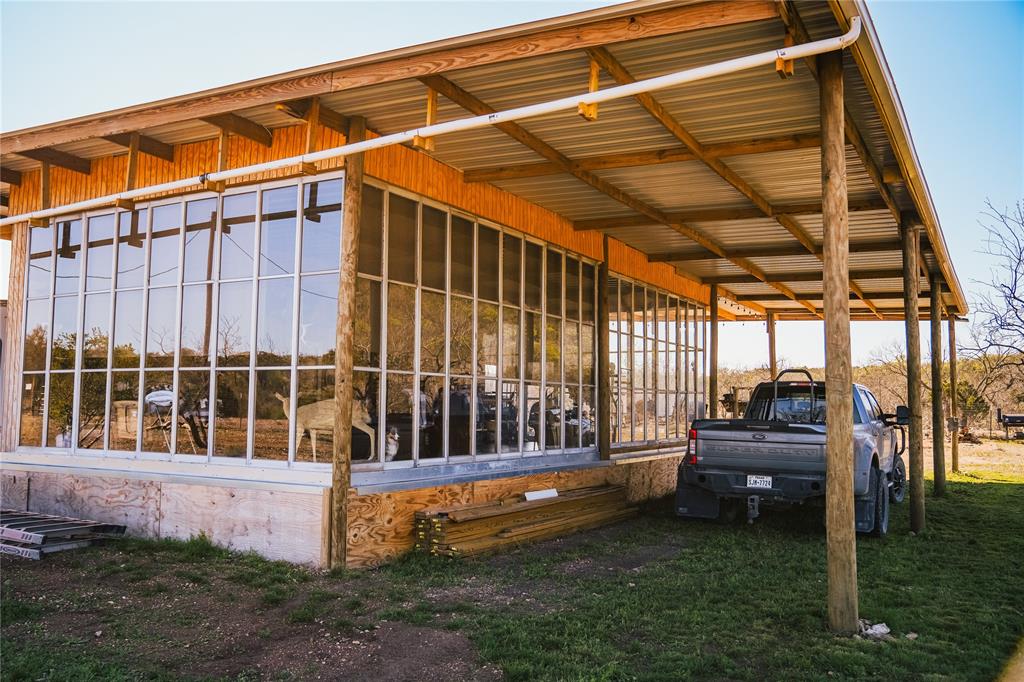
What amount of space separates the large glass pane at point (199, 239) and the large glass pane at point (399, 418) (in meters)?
2.40

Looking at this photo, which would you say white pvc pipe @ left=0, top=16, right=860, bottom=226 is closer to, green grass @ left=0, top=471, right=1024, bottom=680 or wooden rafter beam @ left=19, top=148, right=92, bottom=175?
wooden rafter beam @ left=19, top=148, right=92, bottom=175

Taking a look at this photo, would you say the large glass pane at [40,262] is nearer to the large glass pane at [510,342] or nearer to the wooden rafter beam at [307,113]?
the wooden rafter beam at [307,113]

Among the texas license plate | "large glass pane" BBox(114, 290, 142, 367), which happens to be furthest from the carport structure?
the texas license plate

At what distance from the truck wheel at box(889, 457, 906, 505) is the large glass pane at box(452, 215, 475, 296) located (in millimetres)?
7112

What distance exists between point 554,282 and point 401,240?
361cm

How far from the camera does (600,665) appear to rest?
4.81 m

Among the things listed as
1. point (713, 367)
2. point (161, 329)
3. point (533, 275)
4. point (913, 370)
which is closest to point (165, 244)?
point (161, 329)

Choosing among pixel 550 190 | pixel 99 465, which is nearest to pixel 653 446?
pixel 550 190

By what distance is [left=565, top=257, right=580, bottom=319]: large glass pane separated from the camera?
12180mm

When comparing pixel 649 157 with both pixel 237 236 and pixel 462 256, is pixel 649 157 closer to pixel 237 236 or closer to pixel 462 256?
pixel 462 256

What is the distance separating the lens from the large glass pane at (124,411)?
9.15 metres

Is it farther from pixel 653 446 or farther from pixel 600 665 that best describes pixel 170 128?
pixel 653 446

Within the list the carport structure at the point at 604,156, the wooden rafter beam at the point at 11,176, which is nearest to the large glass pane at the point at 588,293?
the carport structure at the point at 604,156

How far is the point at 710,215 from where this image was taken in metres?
11.1
